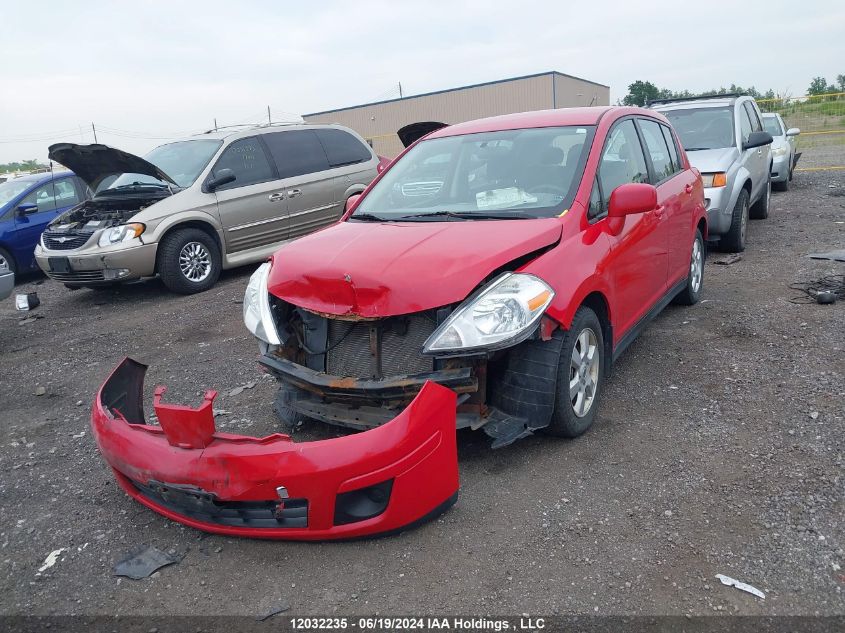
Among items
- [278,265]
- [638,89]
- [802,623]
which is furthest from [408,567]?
[638,89]

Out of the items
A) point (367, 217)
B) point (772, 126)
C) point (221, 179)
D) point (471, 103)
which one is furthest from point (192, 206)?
point (471, 103)

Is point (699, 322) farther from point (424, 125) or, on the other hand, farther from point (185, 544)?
point (185, 544)

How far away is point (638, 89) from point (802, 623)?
56740 millimetres

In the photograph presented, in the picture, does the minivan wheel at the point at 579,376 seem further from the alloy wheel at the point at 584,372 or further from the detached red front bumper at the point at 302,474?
the detached red front bumper at the point at 302,474

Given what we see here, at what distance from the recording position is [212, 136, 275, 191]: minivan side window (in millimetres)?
8148

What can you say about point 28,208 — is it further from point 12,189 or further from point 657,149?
point 657,149

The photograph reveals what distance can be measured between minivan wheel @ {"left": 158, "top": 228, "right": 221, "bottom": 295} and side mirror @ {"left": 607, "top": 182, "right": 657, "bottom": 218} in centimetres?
557

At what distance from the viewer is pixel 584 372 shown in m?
3.53

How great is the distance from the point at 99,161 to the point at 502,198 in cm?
568

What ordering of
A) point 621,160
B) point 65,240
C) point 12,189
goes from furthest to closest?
point 12,189
point 65,240
point 621,160

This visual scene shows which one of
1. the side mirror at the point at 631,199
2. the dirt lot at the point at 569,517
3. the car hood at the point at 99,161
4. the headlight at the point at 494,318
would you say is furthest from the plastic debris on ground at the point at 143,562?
the car hood at the point at 99,161

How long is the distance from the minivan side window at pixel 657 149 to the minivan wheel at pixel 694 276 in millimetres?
766

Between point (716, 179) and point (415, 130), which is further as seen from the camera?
point (415, 130)

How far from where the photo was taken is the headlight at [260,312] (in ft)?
11.2
